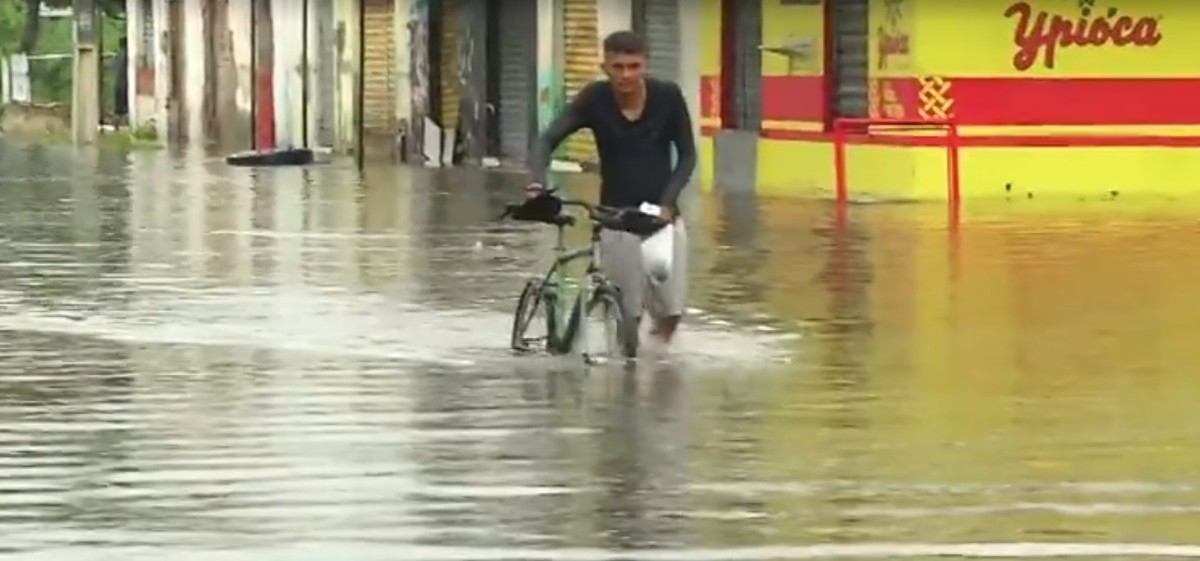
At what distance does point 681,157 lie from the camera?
14.7 meters

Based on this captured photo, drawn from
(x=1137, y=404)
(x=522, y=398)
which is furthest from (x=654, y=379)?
(x=1137, y=404)

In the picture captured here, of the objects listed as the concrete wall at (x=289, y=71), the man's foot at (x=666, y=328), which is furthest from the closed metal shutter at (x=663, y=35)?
the man's foot at (x=666, y=328)

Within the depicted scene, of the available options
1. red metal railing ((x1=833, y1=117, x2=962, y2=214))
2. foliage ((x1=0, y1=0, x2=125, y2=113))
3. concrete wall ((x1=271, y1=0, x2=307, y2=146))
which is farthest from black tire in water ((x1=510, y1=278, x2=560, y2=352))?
foliage ((x1=0, y1=0, x2=125, y2=113))

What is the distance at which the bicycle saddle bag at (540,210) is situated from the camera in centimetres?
1438

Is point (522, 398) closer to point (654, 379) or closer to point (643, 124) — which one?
point (654, 379)

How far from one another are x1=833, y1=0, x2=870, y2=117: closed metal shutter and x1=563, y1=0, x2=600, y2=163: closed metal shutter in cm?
646

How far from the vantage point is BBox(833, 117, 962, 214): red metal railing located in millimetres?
29484

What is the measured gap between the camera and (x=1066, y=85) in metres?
31.3

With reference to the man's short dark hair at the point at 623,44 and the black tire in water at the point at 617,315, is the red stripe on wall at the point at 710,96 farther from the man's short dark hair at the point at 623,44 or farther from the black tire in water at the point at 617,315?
the man's short dark hair at the point at 623,44

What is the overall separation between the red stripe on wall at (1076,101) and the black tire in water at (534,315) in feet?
54.0

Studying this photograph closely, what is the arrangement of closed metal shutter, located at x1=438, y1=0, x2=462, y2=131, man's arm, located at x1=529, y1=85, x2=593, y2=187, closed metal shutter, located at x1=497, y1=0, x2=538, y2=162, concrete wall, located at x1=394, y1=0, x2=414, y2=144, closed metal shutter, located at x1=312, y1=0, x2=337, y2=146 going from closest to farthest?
man's arm, located at x1=529, y1=85, x2=593, y2=187, closed metal shutter, located at x1=497, y1=0, x2=538, y2=162, closed metal shutter, located at x1=438, y1=0, x2=462, y2=131, concrete wall, located at x1=394, y1=0, x2=414, y2=144, closed metal shutter, located at x1=312, y1=0, x2=337, y2=146

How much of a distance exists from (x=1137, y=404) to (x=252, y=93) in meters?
43.4

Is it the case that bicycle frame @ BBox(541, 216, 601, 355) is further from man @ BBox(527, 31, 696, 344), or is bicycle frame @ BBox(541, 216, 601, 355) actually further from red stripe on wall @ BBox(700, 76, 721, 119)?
red stripe on wall @ BBox(700, 76, 721, 119)

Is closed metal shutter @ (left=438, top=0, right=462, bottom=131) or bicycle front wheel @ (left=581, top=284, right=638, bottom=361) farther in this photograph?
closed metal shutter @ (left=438, top=0, right=462, bottom=131)
